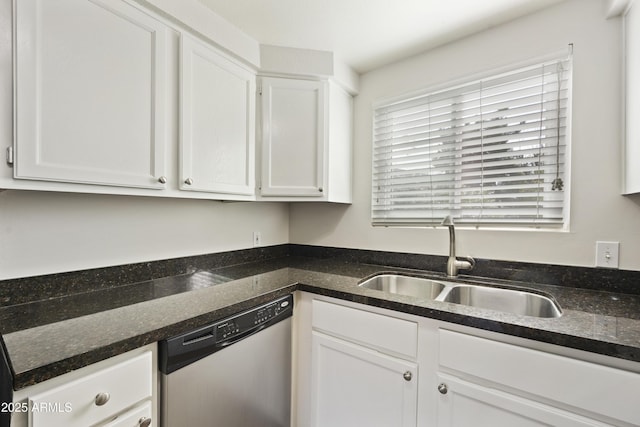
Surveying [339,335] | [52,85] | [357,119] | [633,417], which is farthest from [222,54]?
[633,417]

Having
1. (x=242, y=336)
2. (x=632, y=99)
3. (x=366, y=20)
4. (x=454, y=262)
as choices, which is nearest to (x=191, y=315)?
(x=242, y=336)

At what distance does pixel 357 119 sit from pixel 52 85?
1.62 m

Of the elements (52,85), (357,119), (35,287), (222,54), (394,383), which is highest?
(222,54)

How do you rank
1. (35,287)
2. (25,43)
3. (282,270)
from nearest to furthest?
(25,43)
(35,287)
(282,270)

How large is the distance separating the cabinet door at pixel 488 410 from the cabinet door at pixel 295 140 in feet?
3.85

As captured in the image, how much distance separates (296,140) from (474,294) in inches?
51.6

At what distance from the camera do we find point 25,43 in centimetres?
89

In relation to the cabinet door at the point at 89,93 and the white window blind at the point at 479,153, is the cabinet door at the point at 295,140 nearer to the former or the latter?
the white window blind at the point at 479,153

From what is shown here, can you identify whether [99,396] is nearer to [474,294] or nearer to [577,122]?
[474,294]

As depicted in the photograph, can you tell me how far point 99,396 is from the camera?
776mm

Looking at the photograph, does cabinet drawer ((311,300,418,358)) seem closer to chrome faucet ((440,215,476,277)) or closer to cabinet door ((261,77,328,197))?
chrome faucet ((440,215,476,277))

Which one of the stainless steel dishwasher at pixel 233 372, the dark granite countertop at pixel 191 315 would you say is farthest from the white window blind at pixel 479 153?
the stainless steel dishwasher at pixel 233 372

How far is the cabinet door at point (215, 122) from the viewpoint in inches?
52.6

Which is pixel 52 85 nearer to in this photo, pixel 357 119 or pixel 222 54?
pixel 222 54
